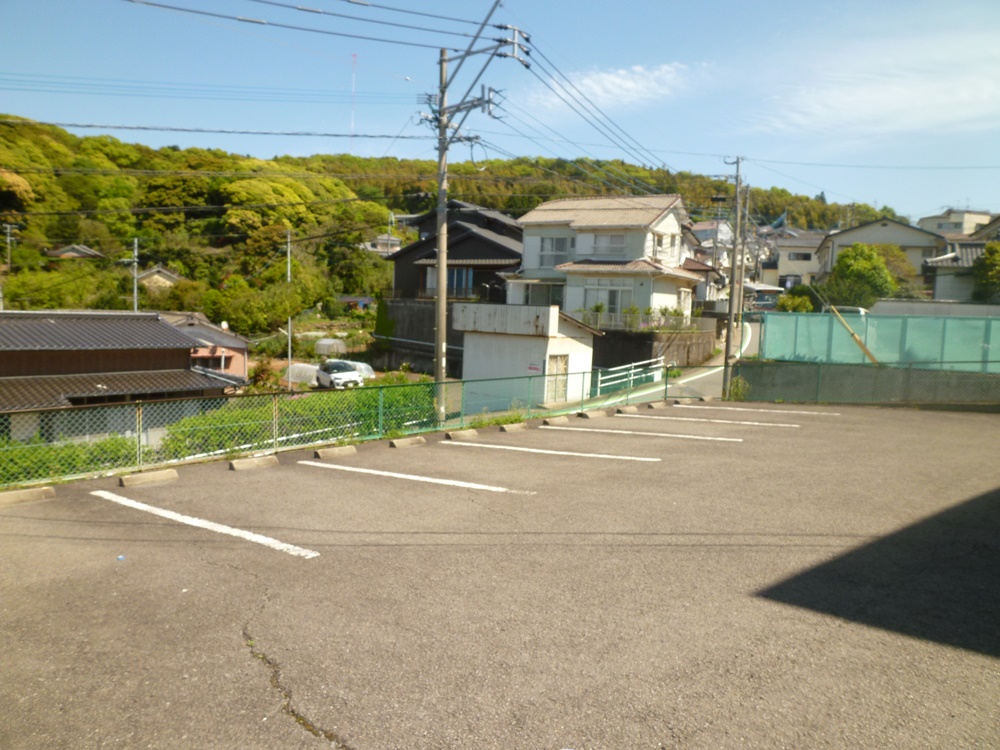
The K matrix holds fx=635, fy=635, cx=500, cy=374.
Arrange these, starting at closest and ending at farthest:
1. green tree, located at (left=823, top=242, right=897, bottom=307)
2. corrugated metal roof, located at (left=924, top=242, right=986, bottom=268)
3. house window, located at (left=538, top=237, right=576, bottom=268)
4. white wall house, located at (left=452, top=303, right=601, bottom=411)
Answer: white wall house, located at (left=452, top=303, right=601, bottom=411) < corrugated metal roof, located at (left=924, top=242, right=986, bottom=268) < green tree, located at (left=823, top=242, right=897, bottom=307) < house window, located at (left=538, top=237, right=576, bottom=268)

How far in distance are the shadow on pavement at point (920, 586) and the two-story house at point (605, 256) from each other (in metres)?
21.4

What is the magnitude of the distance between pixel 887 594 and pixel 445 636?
140 inches

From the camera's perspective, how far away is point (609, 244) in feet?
98.2

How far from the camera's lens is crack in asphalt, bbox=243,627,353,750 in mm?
3238

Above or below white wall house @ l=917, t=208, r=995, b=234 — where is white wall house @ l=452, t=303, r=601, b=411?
below

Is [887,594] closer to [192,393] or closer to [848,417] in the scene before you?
[848,417]

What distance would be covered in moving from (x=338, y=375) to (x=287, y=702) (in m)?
21.8

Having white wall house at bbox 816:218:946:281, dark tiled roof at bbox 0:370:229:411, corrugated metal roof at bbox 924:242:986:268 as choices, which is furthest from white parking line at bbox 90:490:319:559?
white wall house at bbox 816:218:946:281

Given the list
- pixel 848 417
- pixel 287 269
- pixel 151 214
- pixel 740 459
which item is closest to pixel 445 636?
pixel 740 459

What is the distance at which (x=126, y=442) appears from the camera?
28.8 feet

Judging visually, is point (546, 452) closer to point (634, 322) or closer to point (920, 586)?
point (920, 586)

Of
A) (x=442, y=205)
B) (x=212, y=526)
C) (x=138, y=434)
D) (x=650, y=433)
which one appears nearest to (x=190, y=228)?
(x=442, y=205)

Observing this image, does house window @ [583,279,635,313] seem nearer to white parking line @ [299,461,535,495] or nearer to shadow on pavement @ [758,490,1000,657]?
white parking line @ [299,461,535,495]

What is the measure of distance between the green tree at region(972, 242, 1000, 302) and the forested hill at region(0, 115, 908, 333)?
13.2 meters
